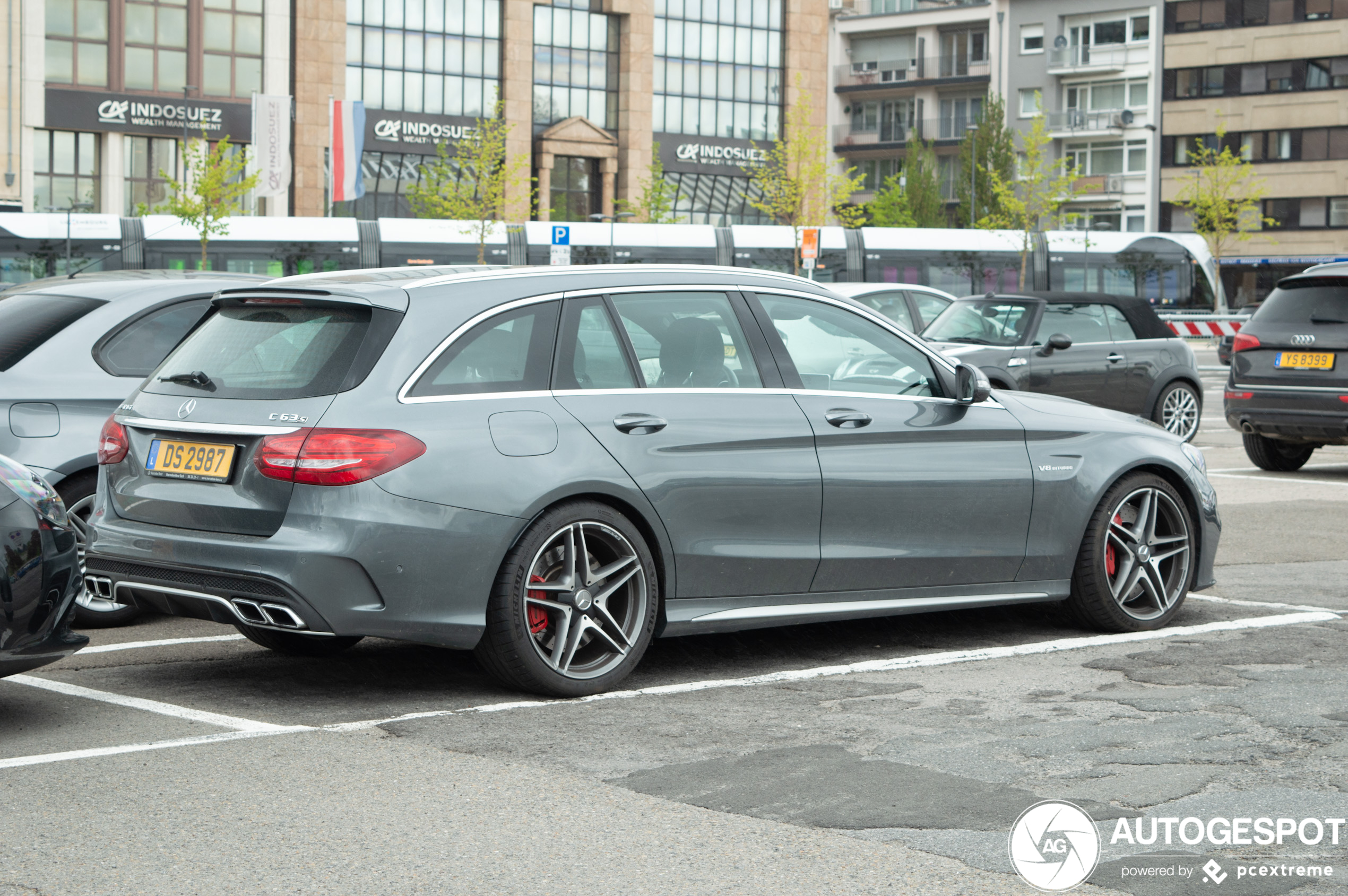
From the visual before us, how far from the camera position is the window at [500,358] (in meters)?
5.71

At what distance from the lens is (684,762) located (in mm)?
4969

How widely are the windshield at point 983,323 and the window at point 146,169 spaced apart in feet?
167

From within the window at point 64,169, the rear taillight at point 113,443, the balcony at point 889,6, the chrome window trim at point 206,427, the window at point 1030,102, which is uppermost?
the balcony at point 889,6

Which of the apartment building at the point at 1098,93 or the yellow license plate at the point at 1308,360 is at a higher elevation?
the apartment building at the point at 1098,93

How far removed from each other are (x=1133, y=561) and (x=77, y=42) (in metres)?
61.2

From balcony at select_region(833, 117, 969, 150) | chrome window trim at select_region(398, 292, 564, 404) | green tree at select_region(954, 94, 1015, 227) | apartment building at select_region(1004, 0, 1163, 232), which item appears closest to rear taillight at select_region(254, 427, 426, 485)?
chrome window trim at select_region(398, 292, 564, 404)

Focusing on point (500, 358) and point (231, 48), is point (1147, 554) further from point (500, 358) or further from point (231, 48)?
point (231, 48)

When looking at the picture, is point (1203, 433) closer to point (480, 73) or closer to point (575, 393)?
point (575, 393)

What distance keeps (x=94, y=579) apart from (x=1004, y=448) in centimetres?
355

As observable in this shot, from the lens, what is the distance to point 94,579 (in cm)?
595

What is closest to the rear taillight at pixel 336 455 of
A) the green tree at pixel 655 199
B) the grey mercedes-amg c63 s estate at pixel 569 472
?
the grey mercedes-amg c63 s estate at pixel 569 472

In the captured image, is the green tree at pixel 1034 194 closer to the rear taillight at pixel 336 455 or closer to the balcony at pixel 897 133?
the balcony at pixel 897 133

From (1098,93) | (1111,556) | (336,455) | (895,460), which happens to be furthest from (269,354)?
(1098,93)

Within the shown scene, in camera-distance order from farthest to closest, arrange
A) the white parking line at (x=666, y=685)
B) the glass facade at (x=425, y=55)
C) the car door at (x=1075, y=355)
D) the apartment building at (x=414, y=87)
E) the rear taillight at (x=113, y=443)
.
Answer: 1. the glass facade at (x=425, y=55)
2. the apartment building at (x=414, y=87)
3. the car door at (x=1075, y=355)
4. the rear taillight at (x=113, y=443)
5. the white parking line at (x=666, y=685)
